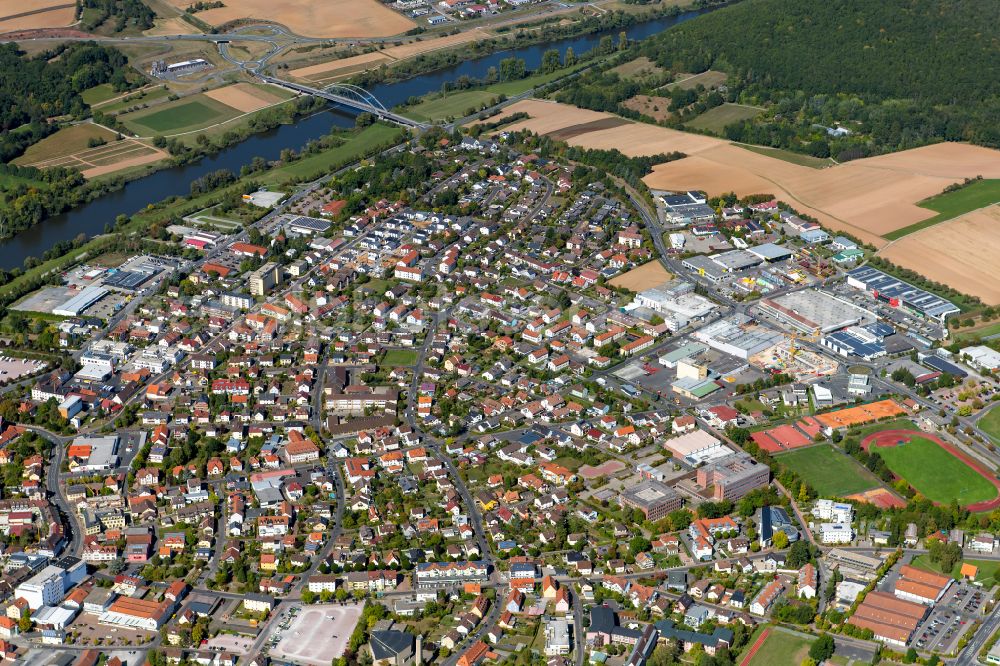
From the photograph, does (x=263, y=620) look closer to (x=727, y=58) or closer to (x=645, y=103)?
(x=645, y=103)

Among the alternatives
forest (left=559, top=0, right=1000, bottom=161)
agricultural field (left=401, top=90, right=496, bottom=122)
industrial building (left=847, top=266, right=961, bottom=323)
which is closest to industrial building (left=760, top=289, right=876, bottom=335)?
industrial building (left=847, top=266, right=961, bottom=323)

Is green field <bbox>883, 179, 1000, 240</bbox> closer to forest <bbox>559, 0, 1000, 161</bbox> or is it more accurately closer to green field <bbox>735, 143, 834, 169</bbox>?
forest <bbox>559, 0, 1000, 161</bbox>

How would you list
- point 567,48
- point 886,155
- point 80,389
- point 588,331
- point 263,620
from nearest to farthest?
point 263,620, point 80,389, point 588,331, point 886,155, point 567,48

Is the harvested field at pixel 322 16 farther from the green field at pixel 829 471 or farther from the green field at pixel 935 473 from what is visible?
the green field at pixel 935 473

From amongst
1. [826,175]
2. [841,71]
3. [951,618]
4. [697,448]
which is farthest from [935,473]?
[841,71]

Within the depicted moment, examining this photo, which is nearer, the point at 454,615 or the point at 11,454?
the point at 454,615

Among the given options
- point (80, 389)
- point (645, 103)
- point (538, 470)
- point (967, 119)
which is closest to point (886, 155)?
point (967, 119)

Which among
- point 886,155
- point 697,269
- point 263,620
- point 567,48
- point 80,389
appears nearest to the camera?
point 263,620

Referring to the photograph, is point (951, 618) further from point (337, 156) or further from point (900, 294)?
point (337, 156)
